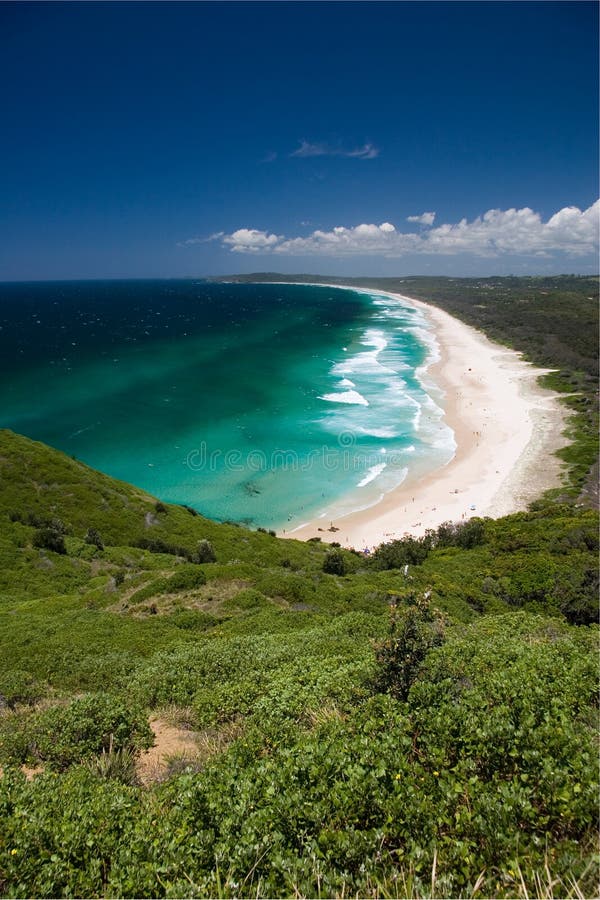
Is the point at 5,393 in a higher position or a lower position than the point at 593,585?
higher

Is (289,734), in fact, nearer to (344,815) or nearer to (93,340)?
(344,815)

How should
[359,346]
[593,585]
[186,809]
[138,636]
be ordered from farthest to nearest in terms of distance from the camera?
[359,346] < [593,585] < [138,636] < [186,809]

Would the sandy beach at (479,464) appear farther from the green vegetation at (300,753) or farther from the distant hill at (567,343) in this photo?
the green vegetation at (300,753)

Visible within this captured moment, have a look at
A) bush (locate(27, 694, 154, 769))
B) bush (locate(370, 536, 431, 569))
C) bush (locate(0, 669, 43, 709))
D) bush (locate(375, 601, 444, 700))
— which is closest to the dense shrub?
bush (locate(27, 694, 154, 769))

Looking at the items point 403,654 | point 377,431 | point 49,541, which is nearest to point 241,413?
point 377,431

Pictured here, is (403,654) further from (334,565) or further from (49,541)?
(49,541)

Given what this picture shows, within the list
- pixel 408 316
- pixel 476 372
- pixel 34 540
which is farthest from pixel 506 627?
pixel 408 316
